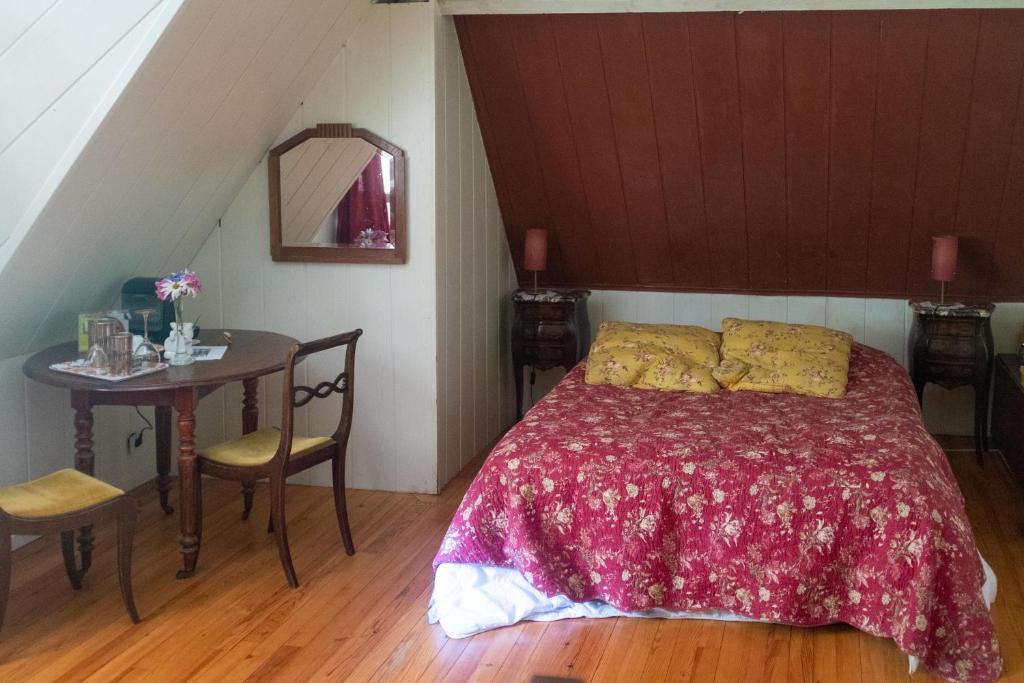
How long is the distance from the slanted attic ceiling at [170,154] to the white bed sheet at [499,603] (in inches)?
61.6

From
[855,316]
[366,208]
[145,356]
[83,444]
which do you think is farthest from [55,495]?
[855,316]

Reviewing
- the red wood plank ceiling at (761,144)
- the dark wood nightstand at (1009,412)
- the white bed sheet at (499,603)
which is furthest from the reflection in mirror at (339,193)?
the dark wood nightstand at (1009,412)

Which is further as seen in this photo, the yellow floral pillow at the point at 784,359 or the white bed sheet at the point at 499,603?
the yellow floral pillow at the point at 784,359

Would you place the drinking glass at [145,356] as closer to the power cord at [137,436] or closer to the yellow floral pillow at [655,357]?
the power cord at [137,436]

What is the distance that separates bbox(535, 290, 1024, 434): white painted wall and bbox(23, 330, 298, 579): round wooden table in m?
2.27

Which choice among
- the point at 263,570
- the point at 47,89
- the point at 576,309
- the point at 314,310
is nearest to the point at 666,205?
the point at 576,309

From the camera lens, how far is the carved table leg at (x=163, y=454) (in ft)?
13.6

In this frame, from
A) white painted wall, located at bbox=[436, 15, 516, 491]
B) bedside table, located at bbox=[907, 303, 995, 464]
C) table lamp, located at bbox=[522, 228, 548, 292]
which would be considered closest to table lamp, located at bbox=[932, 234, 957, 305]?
bedside table, located at bbox=[907, 303, 995, 464]

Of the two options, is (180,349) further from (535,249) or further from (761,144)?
(761,144)

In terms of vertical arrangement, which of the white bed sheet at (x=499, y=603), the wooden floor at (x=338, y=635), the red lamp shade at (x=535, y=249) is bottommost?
the wooden floor at (x=338, y=635)

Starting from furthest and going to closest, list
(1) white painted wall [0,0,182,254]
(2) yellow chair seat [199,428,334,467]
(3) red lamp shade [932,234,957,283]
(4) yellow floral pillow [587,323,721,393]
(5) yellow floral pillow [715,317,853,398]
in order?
(3) red lamp shade [932,234,957,283] < (4) yellow floral pillow [587,323,721,393] < (5) yellow floral pillow [715,317,853,398] < (2) yellow chair seat [199,428,334,467] < (1) white painted wall [0,0,182,254]

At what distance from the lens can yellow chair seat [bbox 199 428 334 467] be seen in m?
3.50

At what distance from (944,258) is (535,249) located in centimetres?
178

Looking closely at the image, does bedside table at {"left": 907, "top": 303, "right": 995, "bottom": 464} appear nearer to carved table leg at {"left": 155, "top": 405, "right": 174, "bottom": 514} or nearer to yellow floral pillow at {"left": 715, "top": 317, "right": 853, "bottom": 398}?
yellow floral pillow at {"left": 715, "top": 317, "right": 853, "bottom": 398}
